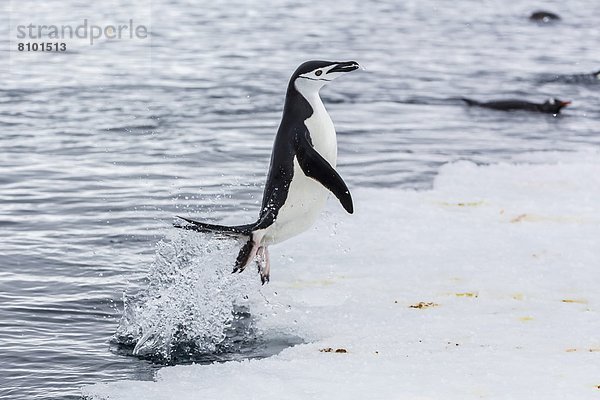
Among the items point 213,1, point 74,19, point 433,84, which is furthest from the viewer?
point 213,1

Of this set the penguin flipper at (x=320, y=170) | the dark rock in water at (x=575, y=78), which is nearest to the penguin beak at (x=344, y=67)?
the penguin flipper at (x=320, y=170)

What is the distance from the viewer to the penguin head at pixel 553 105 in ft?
49.3

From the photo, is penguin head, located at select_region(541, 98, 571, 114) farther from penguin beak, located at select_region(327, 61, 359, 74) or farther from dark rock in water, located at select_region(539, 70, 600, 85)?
penguin beak, located at select_region(327, 61, 359, 74)

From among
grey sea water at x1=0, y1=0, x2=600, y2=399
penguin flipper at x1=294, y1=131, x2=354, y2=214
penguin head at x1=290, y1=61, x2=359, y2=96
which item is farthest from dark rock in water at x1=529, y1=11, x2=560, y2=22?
penguin flipper at x1=294, y1=131, x2=354, y2=214

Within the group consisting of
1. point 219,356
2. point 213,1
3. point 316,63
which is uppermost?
point 316,63

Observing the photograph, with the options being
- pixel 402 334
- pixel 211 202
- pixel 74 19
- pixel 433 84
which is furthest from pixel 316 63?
pixel 74 19

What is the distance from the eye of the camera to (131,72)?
59.9ft

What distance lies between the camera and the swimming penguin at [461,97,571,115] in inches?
593

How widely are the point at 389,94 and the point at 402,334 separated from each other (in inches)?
419

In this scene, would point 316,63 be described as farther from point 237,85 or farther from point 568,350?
point 237,85

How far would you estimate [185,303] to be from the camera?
6469 mm

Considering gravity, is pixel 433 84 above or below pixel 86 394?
below

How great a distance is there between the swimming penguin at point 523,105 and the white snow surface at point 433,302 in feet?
16.6

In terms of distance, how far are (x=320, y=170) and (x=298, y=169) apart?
0.20 m
